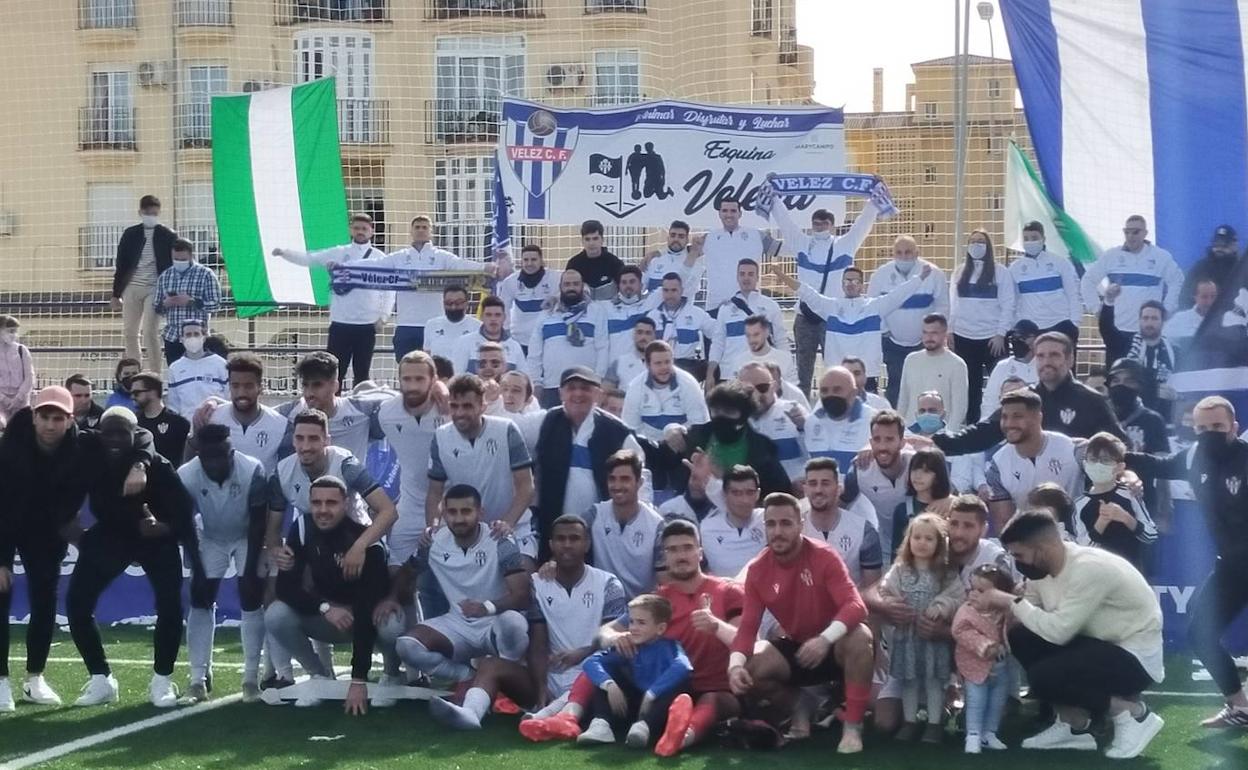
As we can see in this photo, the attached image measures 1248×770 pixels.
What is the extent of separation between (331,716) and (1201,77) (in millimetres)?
5573

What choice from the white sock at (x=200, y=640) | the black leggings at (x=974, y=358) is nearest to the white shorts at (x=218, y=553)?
the white sock at (x=200, y=640)

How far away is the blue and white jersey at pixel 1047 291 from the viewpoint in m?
14.1

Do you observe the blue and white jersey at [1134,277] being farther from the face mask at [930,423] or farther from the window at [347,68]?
the window at [347,68]

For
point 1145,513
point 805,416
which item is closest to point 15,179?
point 805,416

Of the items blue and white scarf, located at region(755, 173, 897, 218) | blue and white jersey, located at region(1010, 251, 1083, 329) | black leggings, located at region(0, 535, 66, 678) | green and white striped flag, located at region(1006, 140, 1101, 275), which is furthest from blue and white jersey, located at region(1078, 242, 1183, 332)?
black leggings, located at region(0, 535, 66, 678)

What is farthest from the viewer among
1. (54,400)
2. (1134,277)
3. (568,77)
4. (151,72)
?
(151,72)

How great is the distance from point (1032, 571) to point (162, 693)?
429cm

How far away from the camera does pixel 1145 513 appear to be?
9227 millimetres

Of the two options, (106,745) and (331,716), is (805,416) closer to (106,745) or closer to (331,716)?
(331,716)

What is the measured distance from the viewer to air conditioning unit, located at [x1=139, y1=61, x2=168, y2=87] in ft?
103

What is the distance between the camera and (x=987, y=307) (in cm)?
1418

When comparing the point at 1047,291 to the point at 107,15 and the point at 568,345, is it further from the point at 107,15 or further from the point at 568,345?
the point at 107,15

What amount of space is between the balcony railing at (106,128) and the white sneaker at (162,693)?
908 inches

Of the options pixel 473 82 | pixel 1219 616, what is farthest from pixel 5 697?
pixel 473 82
